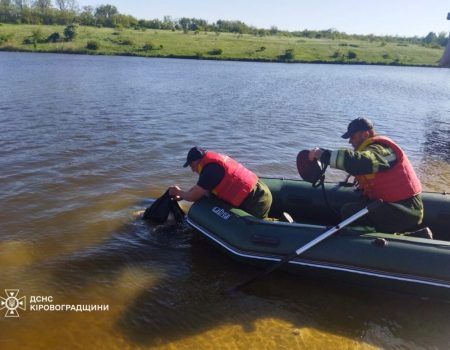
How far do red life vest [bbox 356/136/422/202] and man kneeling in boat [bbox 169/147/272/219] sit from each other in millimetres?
1363

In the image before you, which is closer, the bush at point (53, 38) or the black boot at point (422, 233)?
the black boot at point (422, 233)

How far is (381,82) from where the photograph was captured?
29.0m

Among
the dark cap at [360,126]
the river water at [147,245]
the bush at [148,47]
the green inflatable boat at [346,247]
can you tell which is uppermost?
the bush at [148,47]

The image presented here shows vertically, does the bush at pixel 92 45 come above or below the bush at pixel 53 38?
below

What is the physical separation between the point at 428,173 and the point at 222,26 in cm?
7480

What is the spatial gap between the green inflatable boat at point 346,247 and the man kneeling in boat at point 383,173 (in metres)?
0.24

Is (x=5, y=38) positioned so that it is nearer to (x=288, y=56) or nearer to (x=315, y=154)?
(x=288, y=56)

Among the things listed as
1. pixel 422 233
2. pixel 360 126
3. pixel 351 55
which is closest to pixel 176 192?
pixel 360 126

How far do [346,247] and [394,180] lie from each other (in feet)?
2.94

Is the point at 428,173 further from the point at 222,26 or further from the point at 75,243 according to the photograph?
the point at 222,26

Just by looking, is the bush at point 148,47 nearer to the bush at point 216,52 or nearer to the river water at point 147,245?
the bush at point 216,52

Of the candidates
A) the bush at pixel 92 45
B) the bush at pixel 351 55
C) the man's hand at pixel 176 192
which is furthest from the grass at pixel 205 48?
the man's hand at pixel 176 192

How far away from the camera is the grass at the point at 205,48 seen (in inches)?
1688

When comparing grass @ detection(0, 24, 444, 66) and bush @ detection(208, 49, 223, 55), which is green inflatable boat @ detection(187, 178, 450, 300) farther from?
bush @ detection(208, 49, 223, 55)
